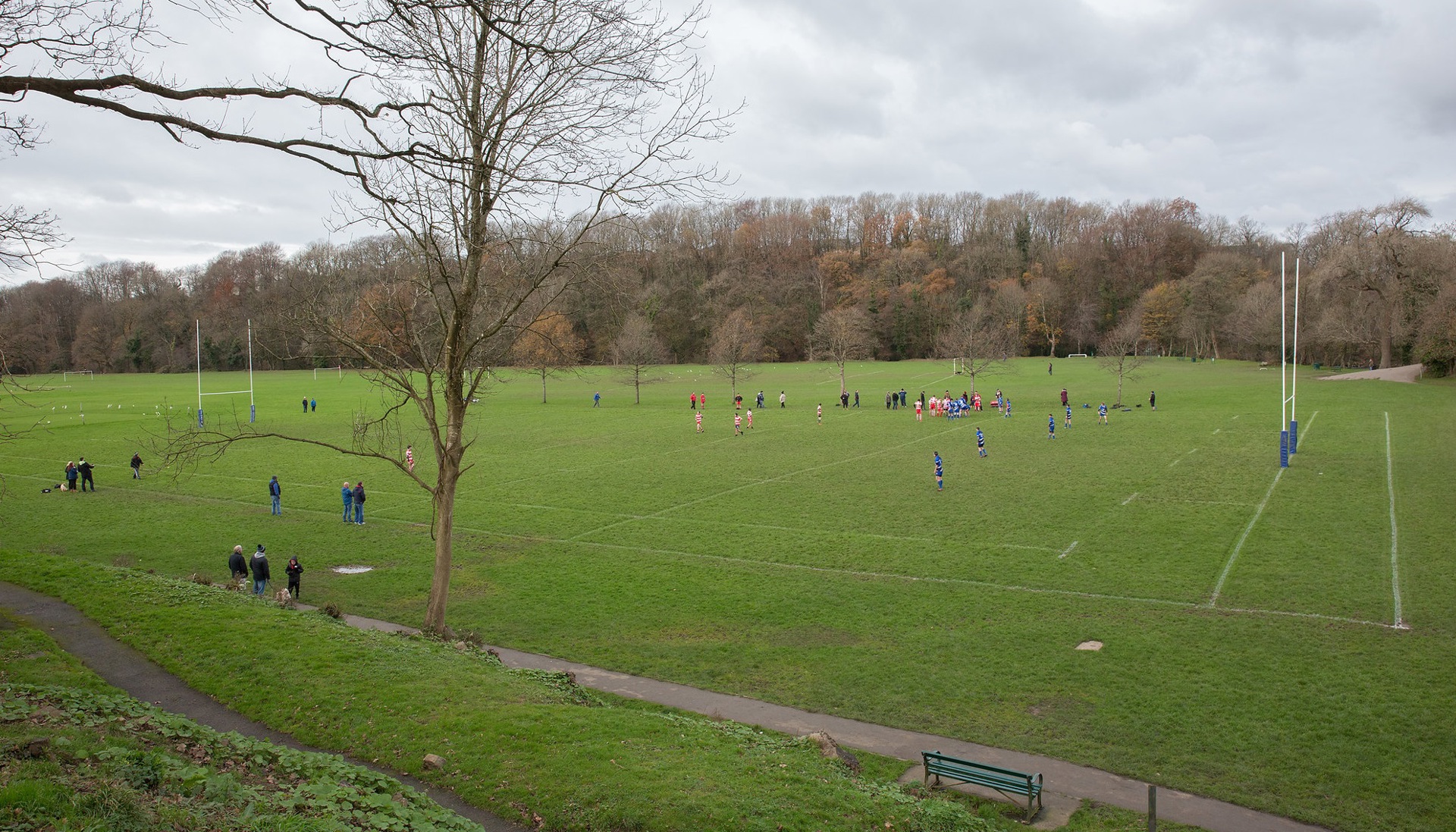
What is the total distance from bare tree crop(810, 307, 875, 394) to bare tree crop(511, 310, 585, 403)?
20538mm

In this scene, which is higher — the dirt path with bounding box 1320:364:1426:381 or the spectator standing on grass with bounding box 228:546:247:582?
the dirt path with bounding box 1320:364:1426:381

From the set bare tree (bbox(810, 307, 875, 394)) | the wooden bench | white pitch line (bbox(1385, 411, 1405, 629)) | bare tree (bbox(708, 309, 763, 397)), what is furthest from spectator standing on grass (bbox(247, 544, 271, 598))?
bare tree (bbox(810, 307, 875, 394))

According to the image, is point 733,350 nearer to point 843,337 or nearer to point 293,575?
point 843,337

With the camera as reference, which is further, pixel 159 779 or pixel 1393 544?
pixel 1393 544

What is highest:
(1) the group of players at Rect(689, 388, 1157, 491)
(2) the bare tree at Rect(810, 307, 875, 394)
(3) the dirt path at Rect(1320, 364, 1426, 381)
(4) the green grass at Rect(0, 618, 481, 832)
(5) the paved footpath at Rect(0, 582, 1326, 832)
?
(2) the bare tree at Rect(810, 307, 875, 394)

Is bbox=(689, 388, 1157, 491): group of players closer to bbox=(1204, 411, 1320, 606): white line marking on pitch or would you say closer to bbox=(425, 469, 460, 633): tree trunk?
bbox=(1204, 411, 1320, 606): white line marking on pitch

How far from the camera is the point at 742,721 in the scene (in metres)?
11.9

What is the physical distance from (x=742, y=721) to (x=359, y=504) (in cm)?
1769

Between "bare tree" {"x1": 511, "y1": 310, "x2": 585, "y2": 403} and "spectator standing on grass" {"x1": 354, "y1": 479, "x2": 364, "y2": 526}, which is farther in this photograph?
"spectator standing on grass" {"x1": 354, "y1": 479, "x2": 364, "y2": 526}

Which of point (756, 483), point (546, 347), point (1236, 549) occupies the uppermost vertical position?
point (546, 347)

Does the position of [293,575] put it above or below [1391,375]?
below

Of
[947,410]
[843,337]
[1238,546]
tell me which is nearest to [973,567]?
[1238,546]

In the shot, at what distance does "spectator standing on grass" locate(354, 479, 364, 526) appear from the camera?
25422 millimetres

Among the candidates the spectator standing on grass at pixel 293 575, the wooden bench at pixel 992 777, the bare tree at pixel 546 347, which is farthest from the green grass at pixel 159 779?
the spectator standing on grass at pixel 293 575
